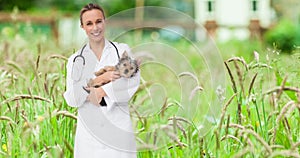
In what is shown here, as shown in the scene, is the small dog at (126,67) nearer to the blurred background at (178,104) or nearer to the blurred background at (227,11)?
the blurred background at (178,104)

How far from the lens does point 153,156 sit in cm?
302

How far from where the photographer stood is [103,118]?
7.85ft

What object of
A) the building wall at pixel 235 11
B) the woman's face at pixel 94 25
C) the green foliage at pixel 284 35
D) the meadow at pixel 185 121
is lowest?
the meadow at pixel 185 121

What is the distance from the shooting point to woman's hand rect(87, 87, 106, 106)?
233cm

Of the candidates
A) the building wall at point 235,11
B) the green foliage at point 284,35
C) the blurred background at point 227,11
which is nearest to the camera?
the green foliage at point 284,35

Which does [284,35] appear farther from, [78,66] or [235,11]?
[78,66]

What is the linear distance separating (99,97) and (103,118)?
81 mm

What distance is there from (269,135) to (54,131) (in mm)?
868

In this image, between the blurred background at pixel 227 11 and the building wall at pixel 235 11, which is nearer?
the blurred background at pixel 227 11

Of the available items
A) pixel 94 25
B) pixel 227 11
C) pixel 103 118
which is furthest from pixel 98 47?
pixel 227 11

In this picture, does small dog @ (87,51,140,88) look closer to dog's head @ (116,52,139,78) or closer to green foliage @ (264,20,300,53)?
dog's head @ (116,52,139,78)

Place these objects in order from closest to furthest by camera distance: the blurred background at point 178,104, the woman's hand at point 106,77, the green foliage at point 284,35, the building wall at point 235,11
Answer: the woman's hand at point 106,77 → the blurred background at point 178,104 → the green foliage at point 284,35 → the building wall at point 235,11

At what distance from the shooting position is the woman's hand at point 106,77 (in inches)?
89.0

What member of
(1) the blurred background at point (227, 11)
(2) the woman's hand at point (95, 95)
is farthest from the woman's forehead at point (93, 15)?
(1) the blurred background at point (227, 11)
